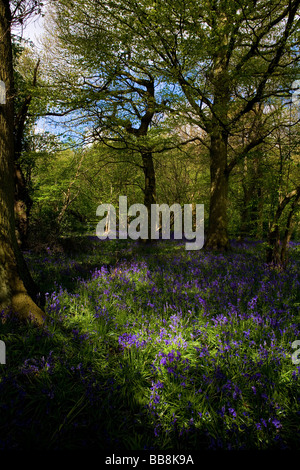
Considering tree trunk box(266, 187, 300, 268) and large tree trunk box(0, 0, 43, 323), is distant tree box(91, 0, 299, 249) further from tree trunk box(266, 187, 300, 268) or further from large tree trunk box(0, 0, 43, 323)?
large tree trunk box(0, 0, 43, 323)

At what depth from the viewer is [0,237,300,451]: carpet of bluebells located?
174 cm

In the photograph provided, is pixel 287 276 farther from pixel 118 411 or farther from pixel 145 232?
pixel 145 232

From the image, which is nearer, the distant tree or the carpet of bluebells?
the carpet of bluebells

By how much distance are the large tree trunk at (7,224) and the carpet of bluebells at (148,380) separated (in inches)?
9.0

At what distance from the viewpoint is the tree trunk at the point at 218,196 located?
347 inches

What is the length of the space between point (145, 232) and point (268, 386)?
1080 cm

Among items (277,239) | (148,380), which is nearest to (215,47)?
(277,239)

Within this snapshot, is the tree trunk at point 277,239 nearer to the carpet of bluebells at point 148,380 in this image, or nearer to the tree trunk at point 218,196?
the carpet of bluebells at point 148,380

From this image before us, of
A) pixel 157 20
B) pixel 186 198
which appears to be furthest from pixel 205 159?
pixel 157 20

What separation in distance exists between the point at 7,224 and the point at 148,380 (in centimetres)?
243

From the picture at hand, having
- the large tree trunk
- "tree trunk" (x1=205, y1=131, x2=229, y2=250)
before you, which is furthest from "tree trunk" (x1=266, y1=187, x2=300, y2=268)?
the large tree trunk

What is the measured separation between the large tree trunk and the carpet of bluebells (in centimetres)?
23

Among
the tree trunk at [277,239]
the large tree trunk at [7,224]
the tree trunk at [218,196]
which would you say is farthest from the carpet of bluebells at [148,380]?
the tree trunk at [218,196]
